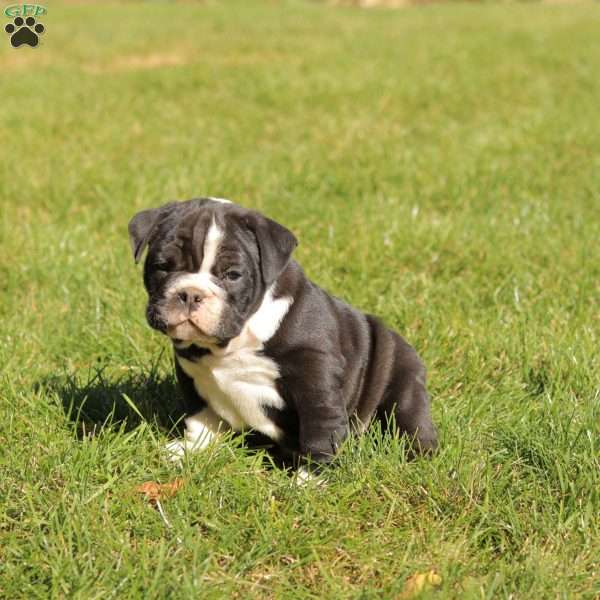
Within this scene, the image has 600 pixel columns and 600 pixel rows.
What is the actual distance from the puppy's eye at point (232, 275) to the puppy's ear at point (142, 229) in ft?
1.25

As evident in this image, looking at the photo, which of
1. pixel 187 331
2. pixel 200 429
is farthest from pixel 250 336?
pixel 200 429

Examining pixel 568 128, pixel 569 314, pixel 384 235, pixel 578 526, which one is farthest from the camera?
pixel 568 128

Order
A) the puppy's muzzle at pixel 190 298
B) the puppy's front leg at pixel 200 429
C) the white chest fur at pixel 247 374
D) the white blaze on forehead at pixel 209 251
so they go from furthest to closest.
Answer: the puppy's front leg at pixel 200 429 → the white chest fur at pixel 247 374 → the white blaze on forehead at pixel 209 251 → the puppy's muzzle at pixel 190 298

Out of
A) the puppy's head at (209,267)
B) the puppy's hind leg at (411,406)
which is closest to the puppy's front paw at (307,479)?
the puppy's hind leg at (411,406)

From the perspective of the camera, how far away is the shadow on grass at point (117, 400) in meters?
4.01

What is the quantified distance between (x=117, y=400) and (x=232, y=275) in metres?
1.07

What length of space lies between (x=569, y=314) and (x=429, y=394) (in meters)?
1.25

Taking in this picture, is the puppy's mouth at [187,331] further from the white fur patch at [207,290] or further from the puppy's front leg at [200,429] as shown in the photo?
the puppy's front leg at [200,429]

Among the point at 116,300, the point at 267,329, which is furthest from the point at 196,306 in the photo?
the point at 116,300

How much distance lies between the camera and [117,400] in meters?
4.18

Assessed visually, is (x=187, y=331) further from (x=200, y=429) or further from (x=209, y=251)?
(x=200, y=429)

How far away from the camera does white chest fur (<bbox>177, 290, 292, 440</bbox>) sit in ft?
11.7

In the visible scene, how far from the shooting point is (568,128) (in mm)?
8914

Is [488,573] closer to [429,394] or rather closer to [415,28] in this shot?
[429,394]
